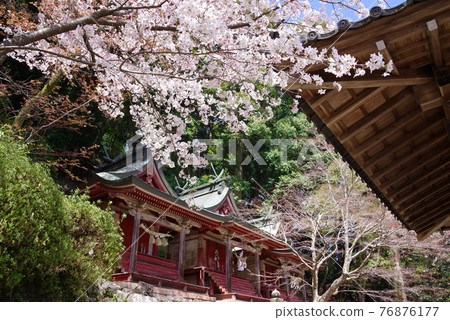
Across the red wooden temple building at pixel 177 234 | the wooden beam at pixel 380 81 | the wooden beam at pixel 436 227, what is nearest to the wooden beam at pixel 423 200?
the wooden beam at pixel 436 227

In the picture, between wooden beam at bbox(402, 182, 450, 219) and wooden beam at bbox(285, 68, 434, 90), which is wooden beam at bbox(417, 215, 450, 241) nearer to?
wooden beam at bbox(402, 182, 450, 219)

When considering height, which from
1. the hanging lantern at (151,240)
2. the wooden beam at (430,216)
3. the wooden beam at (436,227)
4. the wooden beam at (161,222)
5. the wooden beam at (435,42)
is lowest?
the wooden beam at (436,227)

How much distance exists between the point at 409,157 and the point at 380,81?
165 centimetres

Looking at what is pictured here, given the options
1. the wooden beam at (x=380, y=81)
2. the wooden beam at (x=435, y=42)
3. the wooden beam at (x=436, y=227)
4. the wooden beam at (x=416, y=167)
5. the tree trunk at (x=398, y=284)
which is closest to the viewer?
the wooden beam at (x=435, y=42)

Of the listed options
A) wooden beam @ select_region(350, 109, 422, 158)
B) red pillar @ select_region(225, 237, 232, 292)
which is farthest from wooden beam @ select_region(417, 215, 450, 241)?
red pillar @ select_region(225, 237, 232, 292)

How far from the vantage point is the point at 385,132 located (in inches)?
136

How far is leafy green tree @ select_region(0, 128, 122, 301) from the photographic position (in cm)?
395

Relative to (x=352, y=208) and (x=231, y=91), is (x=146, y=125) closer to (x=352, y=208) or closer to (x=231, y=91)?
(x=231, y=91)

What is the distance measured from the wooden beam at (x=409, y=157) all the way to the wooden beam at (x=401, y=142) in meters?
0.17

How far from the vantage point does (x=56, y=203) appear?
15.5 ft

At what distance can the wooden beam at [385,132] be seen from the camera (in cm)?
326

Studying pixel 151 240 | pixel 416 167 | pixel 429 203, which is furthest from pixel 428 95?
pixel 151 240

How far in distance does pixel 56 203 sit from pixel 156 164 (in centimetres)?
814

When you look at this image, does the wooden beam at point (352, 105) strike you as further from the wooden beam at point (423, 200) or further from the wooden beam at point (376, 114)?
the wooden beam at point (423, 200)
